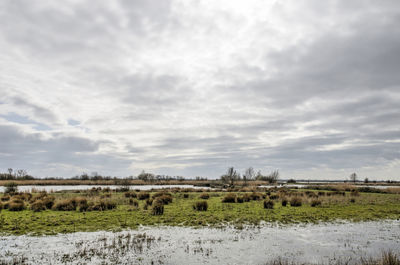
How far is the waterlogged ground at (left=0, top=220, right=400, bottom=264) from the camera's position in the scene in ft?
39.1

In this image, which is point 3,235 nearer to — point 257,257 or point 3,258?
point 3,258

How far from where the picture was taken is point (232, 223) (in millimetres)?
20547

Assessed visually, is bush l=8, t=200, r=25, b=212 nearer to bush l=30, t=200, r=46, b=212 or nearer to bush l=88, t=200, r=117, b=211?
bush l=30, t=200, r=46, b=212

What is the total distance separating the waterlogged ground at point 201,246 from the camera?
11922 millimetres

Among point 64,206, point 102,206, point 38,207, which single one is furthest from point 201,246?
point 38,207

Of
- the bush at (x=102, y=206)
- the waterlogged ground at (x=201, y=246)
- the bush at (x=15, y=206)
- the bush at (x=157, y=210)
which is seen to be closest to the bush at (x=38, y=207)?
the bush at (x=15, y=206)

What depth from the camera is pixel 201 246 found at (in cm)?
1405

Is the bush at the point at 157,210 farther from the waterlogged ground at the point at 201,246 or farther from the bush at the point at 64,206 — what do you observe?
the bush at the point at 64,206

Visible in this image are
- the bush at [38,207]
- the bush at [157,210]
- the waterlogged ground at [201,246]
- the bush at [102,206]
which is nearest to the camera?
the waterlogged ground at [201,246]

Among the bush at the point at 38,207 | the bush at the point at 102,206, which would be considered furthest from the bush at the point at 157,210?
the bush at the point at 38,207

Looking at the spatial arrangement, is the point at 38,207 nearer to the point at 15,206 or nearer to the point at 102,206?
the point at 15,206

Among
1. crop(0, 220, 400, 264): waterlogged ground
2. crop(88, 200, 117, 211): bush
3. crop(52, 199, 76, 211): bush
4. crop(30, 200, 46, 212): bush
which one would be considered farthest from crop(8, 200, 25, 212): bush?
crop(0, 220, 400, 264): waterlogged ground

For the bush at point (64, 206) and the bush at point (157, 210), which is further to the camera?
the bush at point (64, 206)

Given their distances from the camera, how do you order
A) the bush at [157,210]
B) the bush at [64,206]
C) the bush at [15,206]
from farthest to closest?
the bush at [64,206]
the bush at [15,206]
the bush at [157,210]
